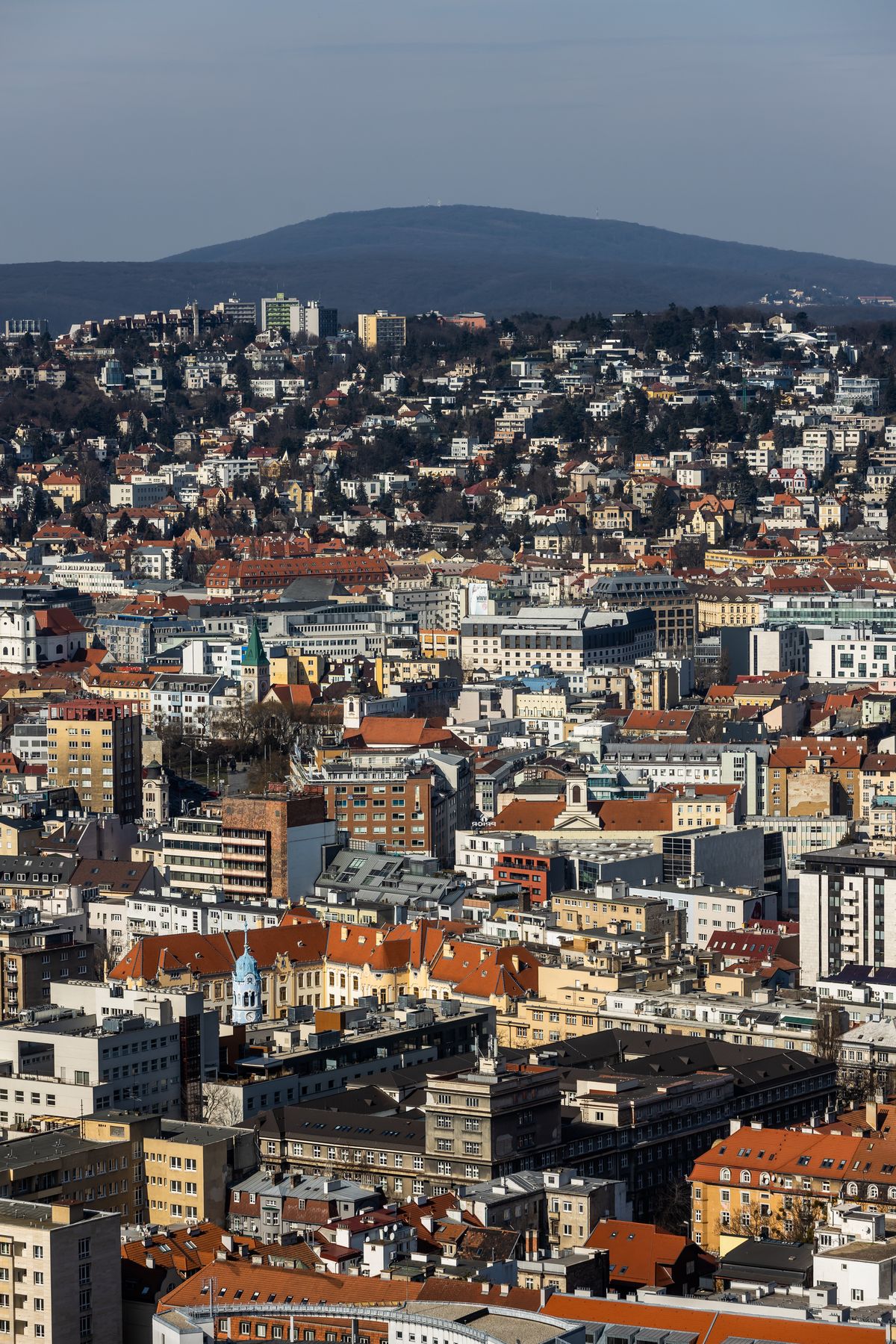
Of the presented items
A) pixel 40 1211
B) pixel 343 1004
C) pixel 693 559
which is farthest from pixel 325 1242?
pixel 693 559

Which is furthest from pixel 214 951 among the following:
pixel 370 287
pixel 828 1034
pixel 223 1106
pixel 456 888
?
pixel 370 287

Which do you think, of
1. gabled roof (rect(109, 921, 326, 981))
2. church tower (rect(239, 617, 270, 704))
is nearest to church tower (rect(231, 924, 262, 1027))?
gabled roof (rect(109, 921, 326, 981))

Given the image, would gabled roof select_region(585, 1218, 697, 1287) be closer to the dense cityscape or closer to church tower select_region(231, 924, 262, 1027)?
the dense cityscape

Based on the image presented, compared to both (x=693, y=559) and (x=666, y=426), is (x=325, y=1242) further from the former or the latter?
(x=666, y=426)

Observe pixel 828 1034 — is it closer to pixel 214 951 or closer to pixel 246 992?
pixel 246 992

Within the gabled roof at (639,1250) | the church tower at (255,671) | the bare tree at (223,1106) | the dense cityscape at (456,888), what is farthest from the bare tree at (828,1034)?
the church tower at (255,671)
